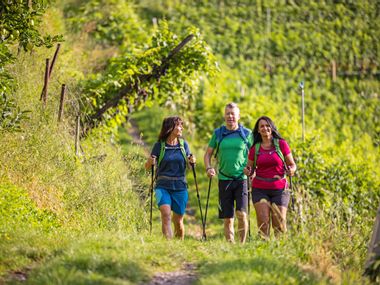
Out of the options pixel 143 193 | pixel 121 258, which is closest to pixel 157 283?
pixel 121 258

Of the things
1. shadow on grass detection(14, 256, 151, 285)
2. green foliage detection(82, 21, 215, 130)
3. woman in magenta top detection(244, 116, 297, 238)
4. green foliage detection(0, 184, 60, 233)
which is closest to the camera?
shadow on grass detection(14, 256, 151, 285)

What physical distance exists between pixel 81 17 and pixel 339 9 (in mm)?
18592

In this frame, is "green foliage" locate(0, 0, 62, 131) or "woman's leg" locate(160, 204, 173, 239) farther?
"woman's leg" locate(160, 204, 173, 239)

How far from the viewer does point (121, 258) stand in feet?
22.2

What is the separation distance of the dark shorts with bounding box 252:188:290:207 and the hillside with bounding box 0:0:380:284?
0.70 feet

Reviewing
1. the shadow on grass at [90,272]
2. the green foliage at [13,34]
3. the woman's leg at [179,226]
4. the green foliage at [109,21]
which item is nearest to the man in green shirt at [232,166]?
the woman's leg at [179,226]

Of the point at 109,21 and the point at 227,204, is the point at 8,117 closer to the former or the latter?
the point at 227,204

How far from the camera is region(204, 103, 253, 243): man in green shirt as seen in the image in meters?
9.27

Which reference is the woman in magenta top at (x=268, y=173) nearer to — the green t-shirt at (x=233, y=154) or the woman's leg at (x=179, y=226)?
the green t-shirt at (x=233, y=154)

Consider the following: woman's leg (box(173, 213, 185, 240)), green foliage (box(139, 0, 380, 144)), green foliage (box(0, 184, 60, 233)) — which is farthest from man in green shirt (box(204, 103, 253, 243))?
green foliage (box(139, 0, 380, 144))

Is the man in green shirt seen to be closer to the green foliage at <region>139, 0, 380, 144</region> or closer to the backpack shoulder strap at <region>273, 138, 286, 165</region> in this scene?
the backpack shoulder strap at <region>273, 138, 286, 165</region>

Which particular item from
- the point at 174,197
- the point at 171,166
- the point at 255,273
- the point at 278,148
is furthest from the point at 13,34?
the point at 255,273

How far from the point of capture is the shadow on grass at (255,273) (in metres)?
6.32

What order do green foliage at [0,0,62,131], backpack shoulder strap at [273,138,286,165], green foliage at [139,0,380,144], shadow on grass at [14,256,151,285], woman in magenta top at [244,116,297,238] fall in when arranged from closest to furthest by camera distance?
shadow on grass at [14,256,151,285] → green foliage at [0,0,62,131] → woman in magenta top at [244,116,297,238] → backpack shoulder strap at [273,138,286,165] → green foliage at [139,0,380,144]
